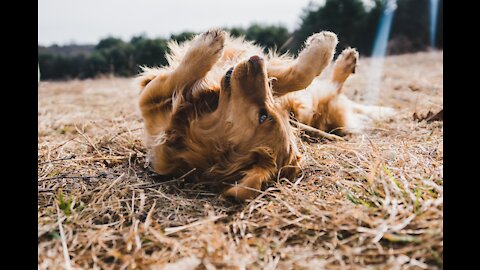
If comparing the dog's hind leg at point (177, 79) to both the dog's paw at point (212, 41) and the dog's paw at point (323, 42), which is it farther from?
the dog's paw at point (323, 42)

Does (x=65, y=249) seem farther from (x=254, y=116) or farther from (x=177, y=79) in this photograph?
(x=177, y=79)

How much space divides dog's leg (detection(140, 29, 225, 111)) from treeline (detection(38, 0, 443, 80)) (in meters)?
11.4

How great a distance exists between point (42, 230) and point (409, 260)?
149cm

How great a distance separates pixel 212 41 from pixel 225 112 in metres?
0.48

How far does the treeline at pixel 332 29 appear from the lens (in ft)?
44.9

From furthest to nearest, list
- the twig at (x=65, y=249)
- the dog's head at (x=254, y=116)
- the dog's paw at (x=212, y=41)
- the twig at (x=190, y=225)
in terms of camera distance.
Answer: the dog's paw at (x=212, y=41) < the dog's head at (x=254, y=116) < the twig at (x=190, y=225) < the twig at (x=65, y=249)

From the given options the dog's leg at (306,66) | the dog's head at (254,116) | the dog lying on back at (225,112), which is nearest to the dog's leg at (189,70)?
the dog lying on back at (225,112)

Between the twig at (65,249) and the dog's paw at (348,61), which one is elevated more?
the dog's paw at (348,61)

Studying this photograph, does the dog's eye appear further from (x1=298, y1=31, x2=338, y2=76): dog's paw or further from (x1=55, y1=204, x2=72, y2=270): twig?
(x1=55, y1=204, x2=72, y2=270): twig

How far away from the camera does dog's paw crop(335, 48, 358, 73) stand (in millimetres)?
3828

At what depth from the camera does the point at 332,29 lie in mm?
Answer: 14656

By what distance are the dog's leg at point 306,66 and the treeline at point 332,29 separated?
38.3ft
